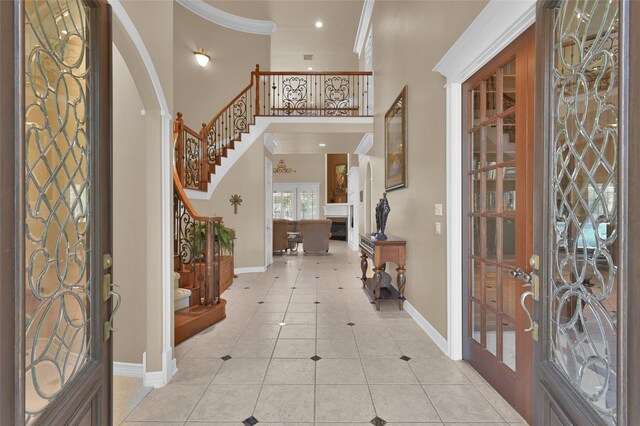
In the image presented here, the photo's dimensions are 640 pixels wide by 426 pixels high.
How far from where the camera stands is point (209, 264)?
3.76 meters

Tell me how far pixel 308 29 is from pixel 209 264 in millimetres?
7132

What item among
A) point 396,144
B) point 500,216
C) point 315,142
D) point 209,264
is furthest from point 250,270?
point 500,216

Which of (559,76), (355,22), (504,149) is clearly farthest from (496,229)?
(355,22)

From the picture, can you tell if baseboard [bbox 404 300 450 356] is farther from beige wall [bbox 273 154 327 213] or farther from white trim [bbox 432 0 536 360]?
beige wall [bbox 273 154 327 213]

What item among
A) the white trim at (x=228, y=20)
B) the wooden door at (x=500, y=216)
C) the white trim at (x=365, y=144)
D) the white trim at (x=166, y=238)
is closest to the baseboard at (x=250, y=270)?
the white trim at (x=365, y=144)

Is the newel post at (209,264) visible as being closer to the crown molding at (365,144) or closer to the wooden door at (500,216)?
the wooden door at (500,216)

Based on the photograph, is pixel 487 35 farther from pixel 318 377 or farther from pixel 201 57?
pixel 201 57

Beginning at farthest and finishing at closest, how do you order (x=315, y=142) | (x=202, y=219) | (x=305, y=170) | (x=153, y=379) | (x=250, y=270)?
(x=305, y=170) < (x=315, y=142) < (x=250, y=270) < (x=202, y=219) < (x=153, y=379)

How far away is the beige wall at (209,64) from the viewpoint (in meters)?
7.10

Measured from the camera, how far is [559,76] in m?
1.12

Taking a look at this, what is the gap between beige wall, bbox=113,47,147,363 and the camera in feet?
8.36

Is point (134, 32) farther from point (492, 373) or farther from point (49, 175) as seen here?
point (492, 373)

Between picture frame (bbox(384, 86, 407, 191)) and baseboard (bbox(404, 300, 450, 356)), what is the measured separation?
1617 mm

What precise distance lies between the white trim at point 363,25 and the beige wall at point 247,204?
147 inches
